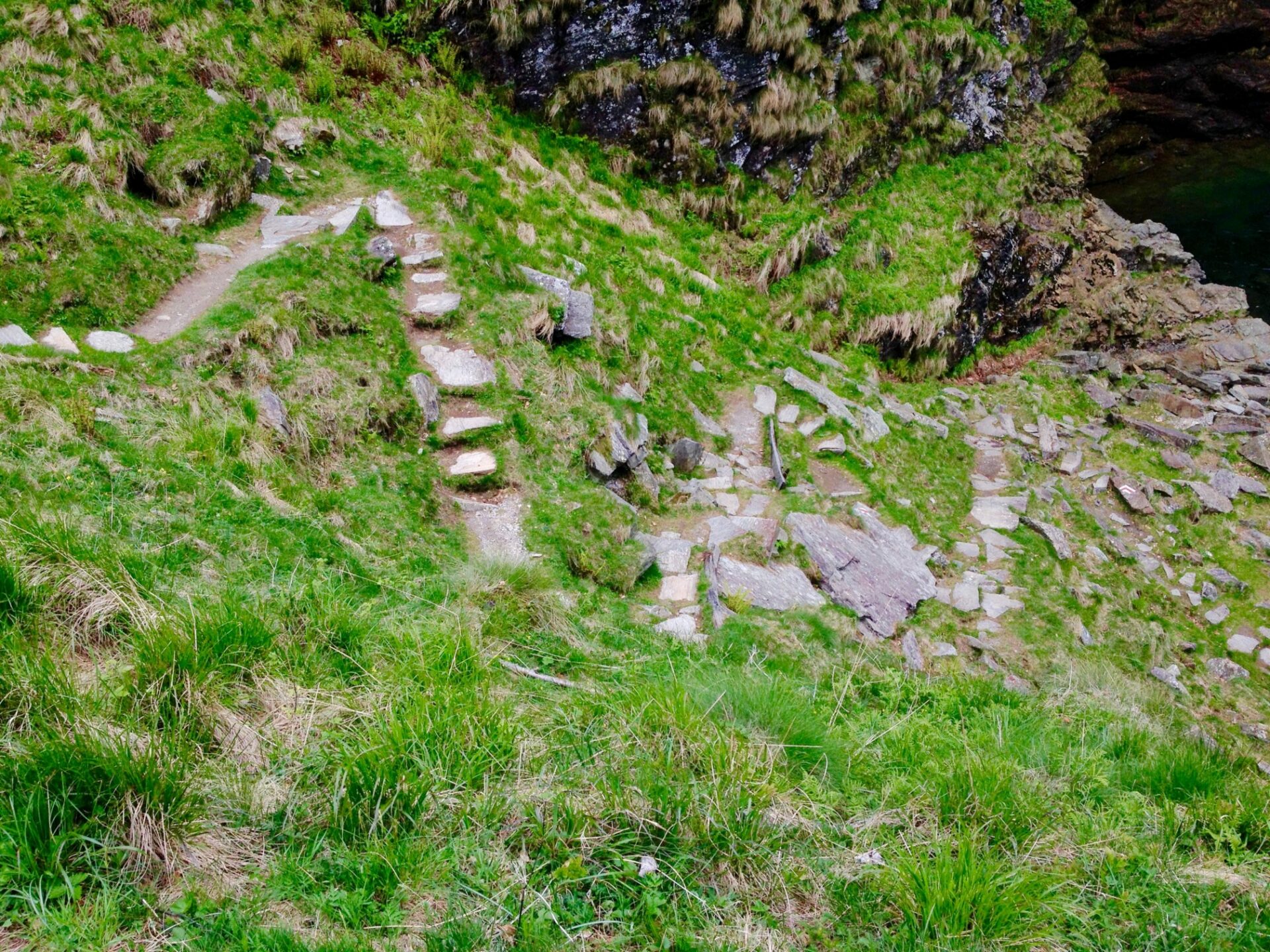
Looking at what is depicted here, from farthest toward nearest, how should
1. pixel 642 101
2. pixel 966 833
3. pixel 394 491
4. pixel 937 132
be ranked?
pixel 937 132 → pixel 642 101 → pixel 394 491 → pixel 966 833

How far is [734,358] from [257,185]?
7.50m

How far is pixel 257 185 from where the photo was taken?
984 centimetres

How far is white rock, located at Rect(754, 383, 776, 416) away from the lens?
12.0 m

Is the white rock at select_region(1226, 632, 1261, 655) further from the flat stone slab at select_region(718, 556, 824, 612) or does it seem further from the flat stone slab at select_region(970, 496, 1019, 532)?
the flat stone slab at select_region(718, 556, 824, 612)

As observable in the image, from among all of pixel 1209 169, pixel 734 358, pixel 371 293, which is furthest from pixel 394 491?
pixel 1209 169

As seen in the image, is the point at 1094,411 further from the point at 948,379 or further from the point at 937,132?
the point at 937,132

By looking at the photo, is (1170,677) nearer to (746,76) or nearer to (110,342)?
(110,342)

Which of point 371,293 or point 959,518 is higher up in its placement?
point 371,293

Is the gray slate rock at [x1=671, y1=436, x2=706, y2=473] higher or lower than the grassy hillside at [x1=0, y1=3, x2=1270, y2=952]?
lower

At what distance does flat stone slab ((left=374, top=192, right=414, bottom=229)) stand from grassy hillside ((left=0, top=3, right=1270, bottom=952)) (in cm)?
29

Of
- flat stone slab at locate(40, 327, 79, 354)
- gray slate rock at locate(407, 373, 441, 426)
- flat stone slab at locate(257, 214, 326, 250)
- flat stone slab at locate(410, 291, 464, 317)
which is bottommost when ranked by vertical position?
gray slate rock at locate(407, 373, 441, 426)

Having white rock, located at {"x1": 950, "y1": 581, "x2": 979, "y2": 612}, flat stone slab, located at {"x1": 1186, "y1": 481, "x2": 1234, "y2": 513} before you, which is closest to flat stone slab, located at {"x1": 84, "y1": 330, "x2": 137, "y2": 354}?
white rock, located at {"x1": 950, "y1": 581, "x2": 979, "y2": 612}

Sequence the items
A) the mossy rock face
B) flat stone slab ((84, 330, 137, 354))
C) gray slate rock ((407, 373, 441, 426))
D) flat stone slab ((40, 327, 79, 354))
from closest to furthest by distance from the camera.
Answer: flat stone slab ((40, 327, 79, 354)) → flat stone slab ((84, 330, 137, 354)) → gray slate rock ((407, 373, 441, 426)) → the mossy rock face

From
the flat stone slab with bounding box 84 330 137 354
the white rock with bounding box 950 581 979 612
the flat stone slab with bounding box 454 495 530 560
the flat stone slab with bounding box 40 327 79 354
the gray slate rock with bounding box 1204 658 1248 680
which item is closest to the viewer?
the flat stone slab with bounding box 40 327 79 354
